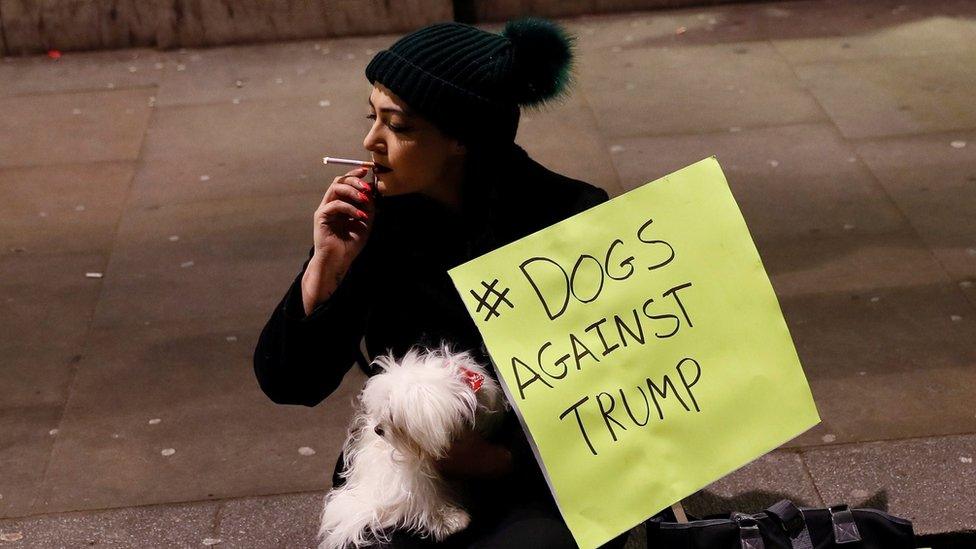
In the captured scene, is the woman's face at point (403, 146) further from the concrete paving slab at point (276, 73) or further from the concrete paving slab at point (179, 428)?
the concrete paving slab at point (276, 73)

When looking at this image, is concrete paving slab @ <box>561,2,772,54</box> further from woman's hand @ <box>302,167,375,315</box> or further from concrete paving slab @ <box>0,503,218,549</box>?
woman's hand @ <box>302,167,375,315</box>

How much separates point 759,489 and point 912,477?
1.47 feet

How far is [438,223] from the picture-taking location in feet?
9.16

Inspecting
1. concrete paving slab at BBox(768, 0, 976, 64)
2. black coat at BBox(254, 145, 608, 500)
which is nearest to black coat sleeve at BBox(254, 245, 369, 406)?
black coat at BBox(254, 145, 608, 500)

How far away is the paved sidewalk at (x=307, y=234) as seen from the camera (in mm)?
3688

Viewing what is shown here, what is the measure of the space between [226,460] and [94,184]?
7.82 ft

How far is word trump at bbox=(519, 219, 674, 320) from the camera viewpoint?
2404 mm

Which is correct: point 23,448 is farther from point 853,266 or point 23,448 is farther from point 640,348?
point 853,266

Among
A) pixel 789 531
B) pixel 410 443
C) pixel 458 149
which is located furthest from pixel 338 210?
pixel 789 531

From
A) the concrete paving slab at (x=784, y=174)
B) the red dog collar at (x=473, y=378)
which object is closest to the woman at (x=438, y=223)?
the red dog collar at (x=473, y=378)

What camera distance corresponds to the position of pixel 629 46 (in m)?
7.18

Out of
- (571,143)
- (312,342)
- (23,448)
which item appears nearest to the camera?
(312,342)

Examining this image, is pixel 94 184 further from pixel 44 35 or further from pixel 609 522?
pixel 609 522

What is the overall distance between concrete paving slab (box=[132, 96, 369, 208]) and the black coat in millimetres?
2735
